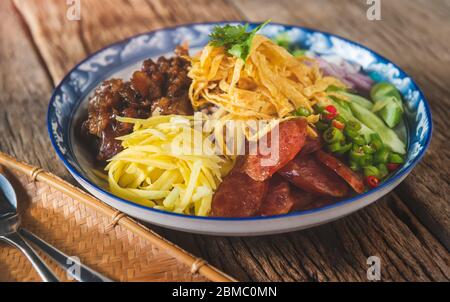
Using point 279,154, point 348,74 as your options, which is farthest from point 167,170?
point 348,74

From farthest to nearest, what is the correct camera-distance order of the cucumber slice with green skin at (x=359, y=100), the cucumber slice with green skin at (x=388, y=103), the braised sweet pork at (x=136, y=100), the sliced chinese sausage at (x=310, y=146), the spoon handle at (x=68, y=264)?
the cucumber slice with green skin at (x=359, y=100) → the cucumber slice with green skin at (x=388, y=103) → the braised sweet pork at (x=136, y=100) → the sliced chinese sausage at (x=310, y=146) → the spoon handle at (x=68, y=264)

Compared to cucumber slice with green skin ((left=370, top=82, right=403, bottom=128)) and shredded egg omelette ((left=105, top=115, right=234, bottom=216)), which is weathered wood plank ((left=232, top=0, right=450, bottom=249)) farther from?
shredded egg omelette ((left=105, top=115, right=234, bottom=216))

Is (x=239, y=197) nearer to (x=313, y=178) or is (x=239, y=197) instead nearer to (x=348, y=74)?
(x=313, y=178)

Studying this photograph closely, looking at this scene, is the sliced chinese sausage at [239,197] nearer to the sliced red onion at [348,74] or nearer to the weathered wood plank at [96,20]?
the sliced red onion at [348,74]

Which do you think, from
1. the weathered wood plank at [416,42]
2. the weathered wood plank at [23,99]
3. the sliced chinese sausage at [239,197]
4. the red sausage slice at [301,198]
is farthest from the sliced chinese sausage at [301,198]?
the weathered wood plank at [23,99]

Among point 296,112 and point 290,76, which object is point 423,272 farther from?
point 290,76

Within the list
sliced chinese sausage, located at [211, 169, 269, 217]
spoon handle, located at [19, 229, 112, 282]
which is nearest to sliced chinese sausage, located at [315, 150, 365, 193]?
sliced chinese sausage, located at [211, 169, 269, 217]
